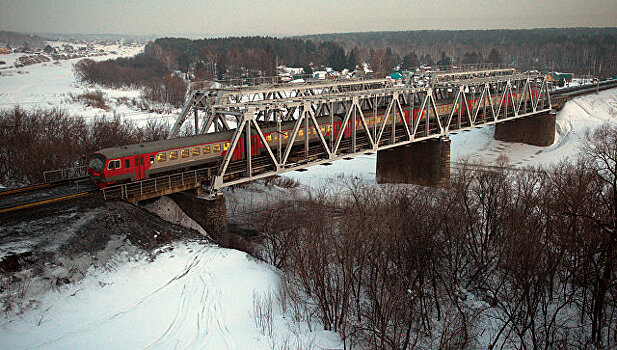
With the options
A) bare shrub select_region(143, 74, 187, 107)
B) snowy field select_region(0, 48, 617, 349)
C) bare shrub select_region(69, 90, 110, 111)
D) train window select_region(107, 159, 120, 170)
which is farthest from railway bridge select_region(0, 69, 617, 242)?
bare shrub select_region(143, 74, 187, 107)

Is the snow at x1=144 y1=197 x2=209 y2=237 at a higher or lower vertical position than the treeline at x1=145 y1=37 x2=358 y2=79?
lower

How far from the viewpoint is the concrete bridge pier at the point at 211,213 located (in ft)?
96.5

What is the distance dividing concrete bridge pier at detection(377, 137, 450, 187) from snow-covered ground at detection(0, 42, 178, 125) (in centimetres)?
3660

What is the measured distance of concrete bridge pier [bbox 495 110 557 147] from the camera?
6775 cm

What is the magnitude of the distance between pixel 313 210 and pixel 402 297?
1096 cm

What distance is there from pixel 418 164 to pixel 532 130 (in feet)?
89.7

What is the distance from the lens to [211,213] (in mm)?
29469

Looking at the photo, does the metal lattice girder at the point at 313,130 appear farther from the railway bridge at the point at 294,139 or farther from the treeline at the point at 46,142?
the treeline at the point at 46,142

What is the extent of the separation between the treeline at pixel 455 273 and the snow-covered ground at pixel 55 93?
46.5m

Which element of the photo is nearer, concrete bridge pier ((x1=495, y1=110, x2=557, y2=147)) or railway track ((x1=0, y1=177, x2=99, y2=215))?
railway track ((x1=0, y1=177, x2=99, y2=215))

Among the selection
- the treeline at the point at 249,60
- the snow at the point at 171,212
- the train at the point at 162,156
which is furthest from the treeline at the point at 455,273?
the treeline at the point at 249,60

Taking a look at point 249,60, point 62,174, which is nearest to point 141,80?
point 249,60

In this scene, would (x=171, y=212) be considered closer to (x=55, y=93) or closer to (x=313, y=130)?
(x=313, y=130)

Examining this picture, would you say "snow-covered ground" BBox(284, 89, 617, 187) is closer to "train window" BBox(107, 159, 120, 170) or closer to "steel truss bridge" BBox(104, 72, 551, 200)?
"steel truss bridge" BBox(104, 72, 551, 200)
